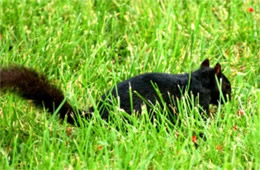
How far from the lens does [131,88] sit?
483 cm

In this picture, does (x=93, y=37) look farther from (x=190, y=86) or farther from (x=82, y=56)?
(x=190, y=86)

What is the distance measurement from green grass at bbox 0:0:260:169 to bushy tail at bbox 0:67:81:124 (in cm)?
14

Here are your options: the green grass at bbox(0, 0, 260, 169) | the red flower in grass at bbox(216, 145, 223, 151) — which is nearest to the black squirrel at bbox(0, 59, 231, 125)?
the green grass at bbox(0, 0, 260, 169)

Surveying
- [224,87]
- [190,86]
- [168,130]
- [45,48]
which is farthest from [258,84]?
[45,48]

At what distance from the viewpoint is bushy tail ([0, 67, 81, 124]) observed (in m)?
4.28

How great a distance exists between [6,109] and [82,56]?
133 centimetres

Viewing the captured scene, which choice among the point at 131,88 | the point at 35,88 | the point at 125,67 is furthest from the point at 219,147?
the point at 125,67

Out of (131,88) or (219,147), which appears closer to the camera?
(219,147)

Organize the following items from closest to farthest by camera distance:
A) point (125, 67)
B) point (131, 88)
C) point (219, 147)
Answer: point (219, 147) < point (131, 88) < point (125, 67)

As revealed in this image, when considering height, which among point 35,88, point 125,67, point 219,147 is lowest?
point 219,147

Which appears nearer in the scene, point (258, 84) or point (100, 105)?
point (100, 105)

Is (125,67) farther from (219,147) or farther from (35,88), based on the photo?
(219,147)

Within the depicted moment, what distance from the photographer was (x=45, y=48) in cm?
600

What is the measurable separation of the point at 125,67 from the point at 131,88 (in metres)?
1.09
